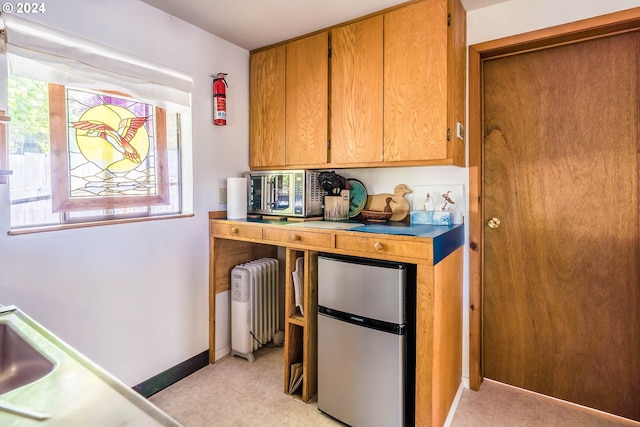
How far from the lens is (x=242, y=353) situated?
2.46 meters

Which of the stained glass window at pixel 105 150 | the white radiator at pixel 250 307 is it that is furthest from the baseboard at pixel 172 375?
the stained glass window at pixel 105 150

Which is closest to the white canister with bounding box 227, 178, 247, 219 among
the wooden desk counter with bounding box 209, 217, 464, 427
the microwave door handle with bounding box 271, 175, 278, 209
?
the wooden desk counter with bounding box 209, 217, 464, 427

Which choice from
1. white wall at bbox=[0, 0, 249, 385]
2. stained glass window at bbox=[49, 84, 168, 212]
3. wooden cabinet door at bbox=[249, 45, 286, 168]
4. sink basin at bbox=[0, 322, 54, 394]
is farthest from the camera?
wooden cabinet door at bbox=[249, 45, 286, 168]

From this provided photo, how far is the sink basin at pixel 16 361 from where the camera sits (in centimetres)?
92

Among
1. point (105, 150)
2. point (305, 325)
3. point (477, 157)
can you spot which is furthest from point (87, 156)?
point (477, 157)

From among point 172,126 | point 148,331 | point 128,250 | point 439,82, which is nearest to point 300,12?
point 439,82

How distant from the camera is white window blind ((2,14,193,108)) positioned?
5.01 feet

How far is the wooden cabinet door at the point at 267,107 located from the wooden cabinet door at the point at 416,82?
0.81 m

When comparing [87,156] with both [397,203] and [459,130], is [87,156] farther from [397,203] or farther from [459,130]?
[459,130]

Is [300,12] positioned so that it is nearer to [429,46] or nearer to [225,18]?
[225,18]

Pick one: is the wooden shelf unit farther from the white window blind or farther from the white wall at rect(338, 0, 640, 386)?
the white window blind

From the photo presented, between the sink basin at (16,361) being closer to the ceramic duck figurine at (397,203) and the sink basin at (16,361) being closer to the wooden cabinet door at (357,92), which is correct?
the wooden cabinet door at (357,92)

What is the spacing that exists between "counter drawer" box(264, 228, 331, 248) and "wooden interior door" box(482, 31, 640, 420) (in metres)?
1.07

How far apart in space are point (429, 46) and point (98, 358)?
2404mm
